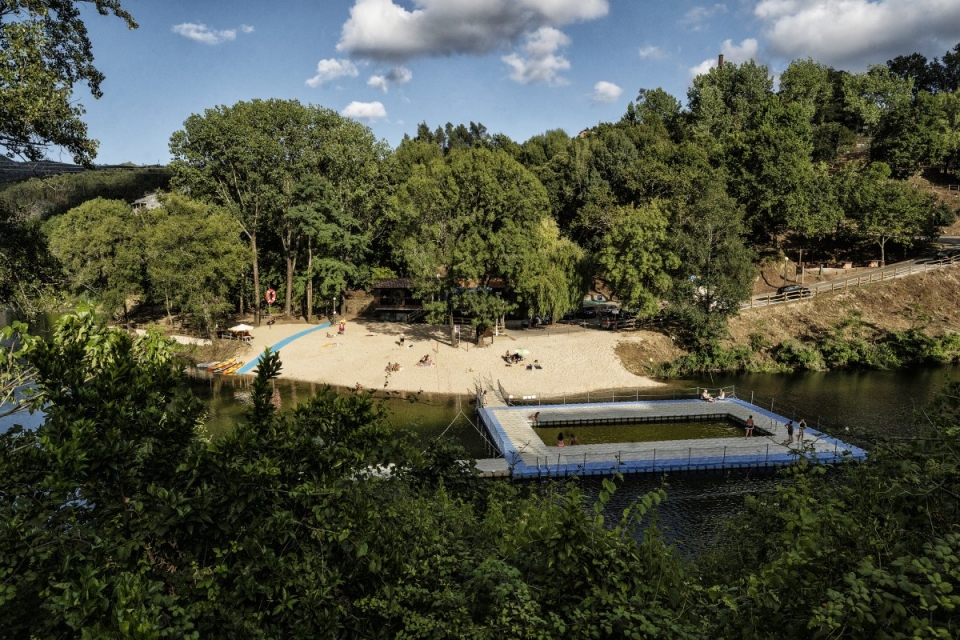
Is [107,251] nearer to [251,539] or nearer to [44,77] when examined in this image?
[44,77]

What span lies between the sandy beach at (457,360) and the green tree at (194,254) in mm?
5355

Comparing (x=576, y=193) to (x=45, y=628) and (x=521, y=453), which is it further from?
(x=45, y=628)

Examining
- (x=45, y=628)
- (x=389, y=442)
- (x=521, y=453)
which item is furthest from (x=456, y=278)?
(x=45, y=628)

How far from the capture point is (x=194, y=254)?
43.6m

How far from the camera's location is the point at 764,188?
5497 centimetres

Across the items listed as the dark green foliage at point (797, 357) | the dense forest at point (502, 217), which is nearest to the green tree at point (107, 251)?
the dense forest at point (502, 217)

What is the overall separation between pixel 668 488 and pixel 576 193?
4270 cm

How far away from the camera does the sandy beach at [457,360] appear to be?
36.2m

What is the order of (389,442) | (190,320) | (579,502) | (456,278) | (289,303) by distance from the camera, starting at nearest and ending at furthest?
1. (579,502)
2. (389,442)
3. (456,278)
4. (190,320)
5. (289,303)

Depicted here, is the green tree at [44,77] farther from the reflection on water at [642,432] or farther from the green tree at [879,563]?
the reflection on water at [642,432]

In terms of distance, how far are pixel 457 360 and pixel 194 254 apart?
22912 millimetres

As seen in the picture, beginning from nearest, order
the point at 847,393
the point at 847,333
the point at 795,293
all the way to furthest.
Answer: the point at 847,393, the point at 847,333, the point at 795,293

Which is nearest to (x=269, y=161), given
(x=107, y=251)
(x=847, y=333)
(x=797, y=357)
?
(x=107, y=251)

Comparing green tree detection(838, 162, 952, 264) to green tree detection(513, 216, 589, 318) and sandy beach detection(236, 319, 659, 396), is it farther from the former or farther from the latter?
green tree detection(513, 216, 589, 318)
